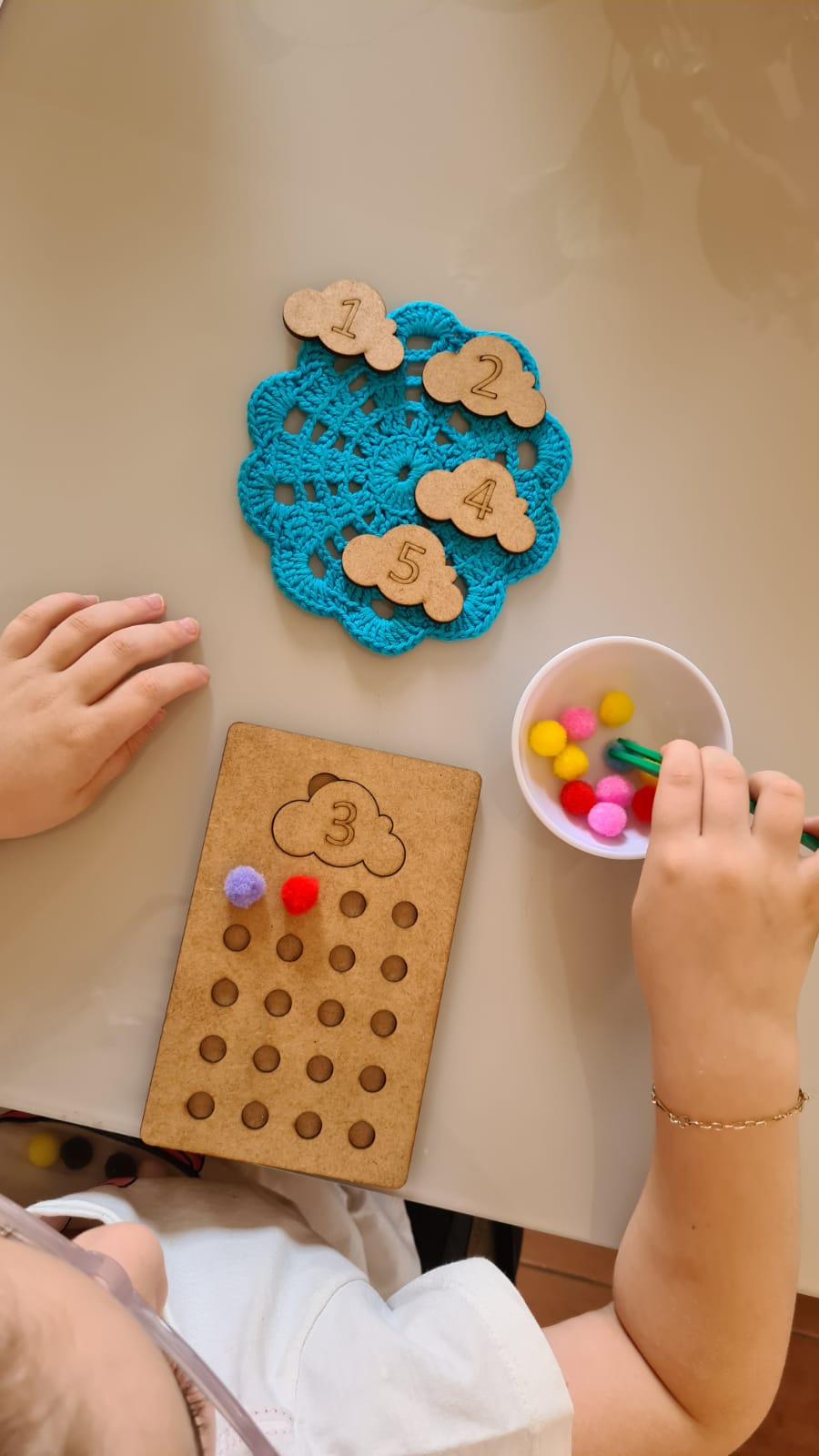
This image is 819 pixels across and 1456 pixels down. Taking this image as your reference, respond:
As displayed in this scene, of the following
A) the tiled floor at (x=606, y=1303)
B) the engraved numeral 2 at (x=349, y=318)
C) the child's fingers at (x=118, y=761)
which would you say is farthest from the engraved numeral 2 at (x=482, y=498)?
the tiled floor at (x=606, y=1303)

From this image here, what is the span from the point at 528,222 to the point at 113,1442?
691mm

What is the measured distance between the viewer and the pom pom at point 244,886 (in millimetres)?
541

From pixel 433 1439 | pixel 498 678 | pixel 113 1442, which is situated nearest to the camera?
pixel 113 1442

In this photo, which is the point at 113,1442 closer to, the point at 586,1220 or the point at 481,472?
the point at 586,1220

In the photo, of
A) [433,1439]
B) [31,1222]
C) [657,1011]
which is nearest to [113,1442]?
[31,1222]

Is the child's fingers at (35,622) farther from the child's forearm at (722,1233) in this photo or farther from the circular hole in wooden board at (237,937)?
the child's forearm at (722,1233)

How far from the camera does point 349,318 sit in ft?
1.92

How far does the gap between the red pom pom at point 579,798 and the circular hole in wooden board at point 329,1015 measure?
0.64ft

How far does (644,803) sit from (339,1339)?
1.22 feet

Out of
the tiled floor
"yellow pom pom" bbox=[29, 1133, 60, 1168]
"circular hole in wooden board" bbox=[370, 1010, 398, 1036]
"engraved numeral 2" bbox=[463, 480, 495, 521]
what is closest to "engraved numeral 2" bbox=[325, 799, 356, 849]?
"circular hole in wooden board" bbox=[370, 1010, 398, 1036]

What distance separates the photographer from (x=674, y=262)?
1.99 ft

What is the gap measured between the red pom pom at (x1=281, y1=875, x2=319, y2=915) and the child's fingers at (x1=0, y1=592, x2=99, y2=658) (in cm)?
23

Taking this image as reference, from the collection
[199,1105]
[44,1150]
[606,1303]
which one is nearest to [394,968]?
[199,1105]

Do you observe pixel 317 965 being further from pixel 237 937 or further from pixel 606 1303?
pixel 606 1303
